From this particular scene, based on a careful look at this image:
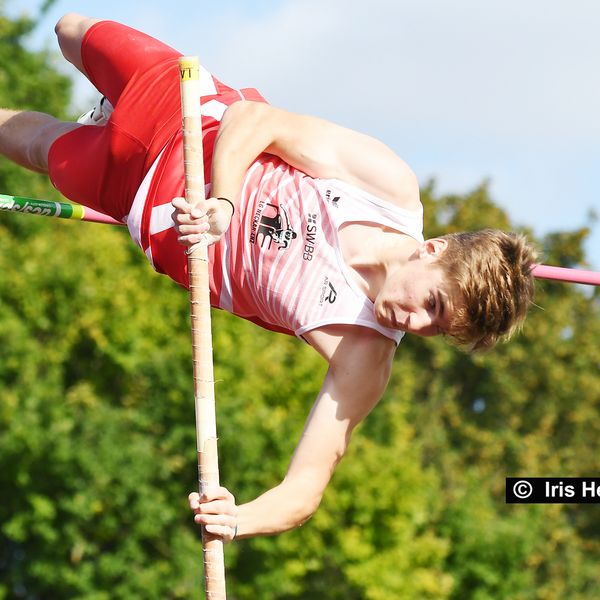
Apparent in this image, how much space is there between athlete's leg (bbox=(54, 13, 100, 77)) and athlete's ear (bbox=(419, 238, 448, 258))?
64.4 inches

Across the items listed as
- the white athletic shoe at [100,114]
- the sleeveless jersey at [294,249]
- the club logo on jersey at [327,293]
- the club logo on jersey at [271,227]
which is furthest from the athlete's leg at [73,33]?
the club logo on jersey at [327,293]

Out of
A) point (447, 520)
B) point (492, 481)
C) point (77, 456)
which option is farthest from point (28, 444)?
point (492, 481)

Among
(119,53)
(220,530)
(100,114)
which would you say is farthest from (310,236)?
(100,114)

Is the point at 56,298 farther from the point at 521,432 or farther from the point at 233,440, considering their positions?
the point at 521,432

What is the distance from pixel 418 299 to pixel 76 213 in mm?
1776

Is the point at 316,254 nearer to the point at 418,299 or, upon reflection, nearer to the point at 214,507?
the point at 418,299

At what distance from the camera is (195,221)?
3.70 meters

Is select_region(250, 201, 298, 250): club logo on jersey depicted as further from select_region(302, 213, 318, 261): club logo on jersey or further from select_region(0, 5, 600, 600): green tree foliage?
select_region(0, 5, 600, 600): green tree foliage

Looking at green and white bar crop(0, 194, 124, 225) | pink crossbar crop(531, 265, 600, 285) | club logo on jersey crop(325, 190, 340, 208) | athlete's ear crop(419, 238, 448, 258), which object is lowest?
athlete's ear crop(419, 238, 448, 258)

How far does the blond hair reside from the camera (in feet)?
13.0

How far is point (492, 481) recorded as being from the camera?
26031 millimetres

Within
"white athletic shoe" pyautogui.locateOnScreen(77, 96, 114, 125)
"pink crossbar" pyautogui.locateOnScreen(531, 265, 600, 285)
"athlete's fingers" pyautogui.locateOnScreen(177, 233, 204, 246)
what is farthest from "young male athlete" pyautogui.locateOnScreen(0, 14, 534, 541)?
"pink crossbar" pyautogui.locateOnScreen(531, 265, 600, 285)

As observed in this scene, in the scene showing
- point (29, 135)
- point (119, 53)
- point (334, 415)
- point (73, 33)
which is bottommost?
point (334, 415)

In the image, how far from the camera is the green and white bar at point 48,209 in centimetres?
492
